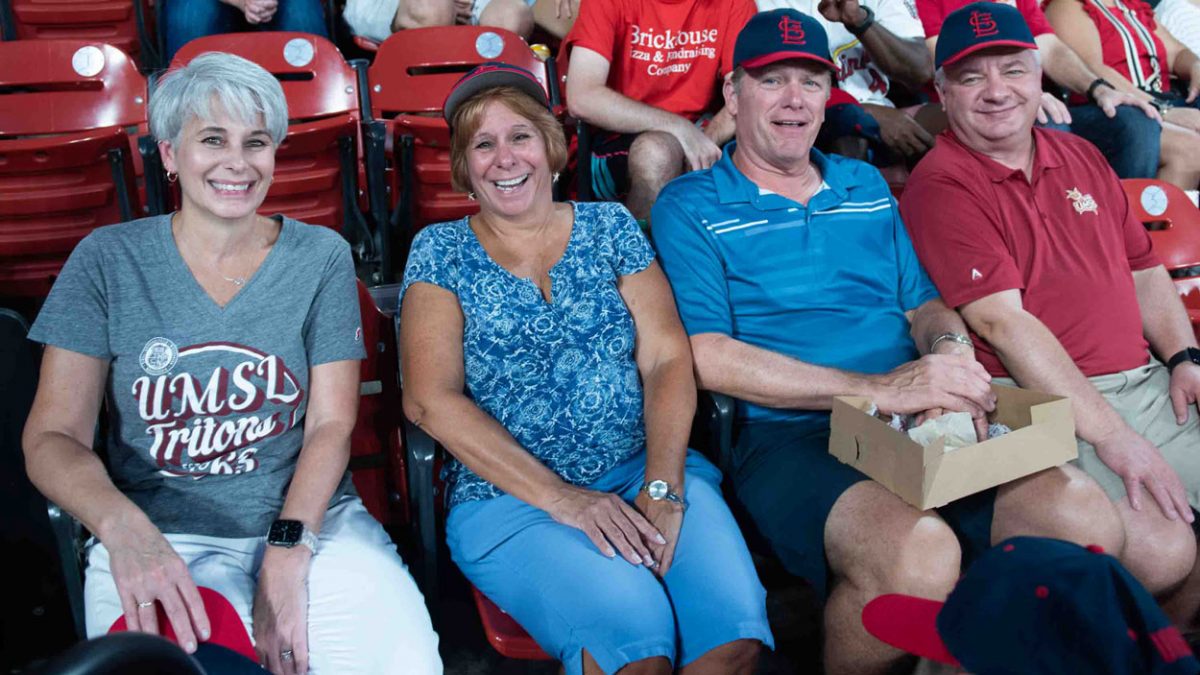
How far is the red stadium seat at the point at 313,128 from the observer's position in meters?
3.01

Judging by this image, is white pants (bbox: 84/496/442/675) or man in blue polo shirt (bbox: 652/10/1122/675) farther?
man in blue polo shirt (bbox: 652/10/1122/675)

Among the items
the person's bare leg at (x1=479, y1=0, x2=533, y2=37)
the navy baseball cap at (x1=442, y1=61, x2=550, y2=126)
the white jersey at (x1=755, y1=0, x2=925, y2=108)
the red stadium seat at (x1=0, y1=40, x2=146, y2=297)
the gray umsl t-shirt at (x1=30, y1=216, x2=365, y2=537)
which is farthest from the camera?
the person's bare leg at (x1=479, y1=0, x2=533, y2=37)

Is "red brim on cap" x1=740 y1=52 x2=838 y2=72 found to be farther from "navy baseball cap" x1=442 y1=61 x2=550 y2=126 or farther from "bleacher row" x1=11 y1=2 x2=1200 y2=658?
"bleacher row" x1=11 y1=2 x2=1200 y2=658

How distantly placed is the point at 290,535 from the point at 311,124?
1730 millimetres

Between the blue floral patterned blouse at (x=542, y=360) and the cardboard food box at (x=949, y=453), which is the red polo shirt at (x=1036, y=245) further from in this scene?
the blue floral patterned blouse at (x=542, y=360)

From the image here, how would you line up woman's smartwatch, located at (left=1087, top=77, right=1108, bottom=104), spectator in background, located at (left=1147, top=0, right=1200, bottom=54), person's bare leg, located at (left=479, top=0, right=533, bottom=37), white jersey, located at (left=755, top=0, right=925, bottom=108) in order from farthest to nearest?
spectator in background, located at (left=1147, top=0, right=1200, bottom=54), person's bare leg, located at (left=479, top=0, right=533, bottom=37), white jersey, located at (left=755, top=0, right=925, bottom=108), woman's smartwatch, located at (left=1087, top=77, right=1108, bottom=104)

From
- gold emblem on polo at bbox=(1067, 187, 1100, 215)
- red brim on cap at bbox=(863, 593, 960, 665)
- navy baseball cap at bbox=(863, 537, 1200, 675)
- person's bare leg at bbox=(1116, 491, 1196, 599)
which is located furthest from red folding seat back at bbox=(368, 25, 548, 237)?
navy baseball cap at bbox=(863, 537, 1200, 675)

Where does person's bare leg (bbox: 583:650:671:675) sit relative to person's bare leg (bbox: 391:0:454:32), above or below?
below

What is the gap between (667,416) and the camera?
1.90 meters

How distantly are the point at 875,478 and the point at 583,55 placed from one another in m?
1.88

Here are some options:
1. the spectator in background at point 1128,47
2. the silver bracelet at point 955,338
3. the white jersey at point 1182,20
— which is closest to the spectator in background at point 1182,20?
the white jersey at point 1182,20

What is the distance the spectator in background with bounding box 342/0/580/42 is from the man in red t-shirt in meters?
0.71

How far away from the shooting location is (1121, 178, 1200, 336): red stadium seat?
114 inches

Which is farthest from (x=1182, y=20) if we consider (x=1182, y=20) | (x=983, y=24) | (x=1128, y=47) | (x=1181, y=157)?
(x=983, y=24)
